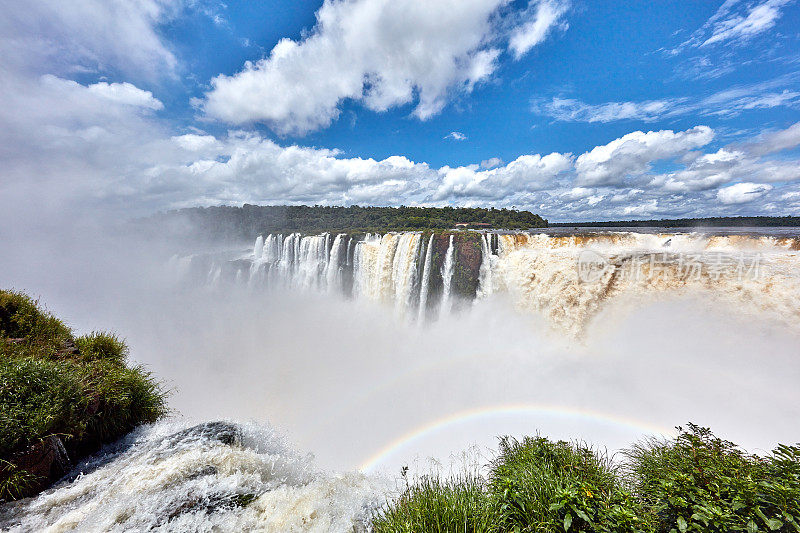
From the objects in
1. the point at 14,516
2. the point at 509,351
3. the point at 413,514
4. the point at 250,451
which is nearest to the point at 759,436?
the point at 509,351

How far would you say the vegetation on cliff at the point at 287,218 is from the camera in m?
65.6

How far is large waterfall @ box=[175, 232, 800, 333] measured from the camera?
37.1ft

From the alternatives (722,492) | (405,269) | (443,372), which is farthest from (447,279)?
(722,492)

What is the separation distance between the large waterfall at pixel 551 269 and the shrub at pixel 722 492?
34.4 feet

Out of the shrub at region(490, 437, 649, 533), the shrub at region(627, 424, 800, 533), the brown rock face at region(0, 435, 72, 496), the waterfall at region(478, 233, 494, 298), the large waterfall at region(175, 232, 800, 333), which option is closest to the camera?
the shrub at region(627, 424, 800, 533)

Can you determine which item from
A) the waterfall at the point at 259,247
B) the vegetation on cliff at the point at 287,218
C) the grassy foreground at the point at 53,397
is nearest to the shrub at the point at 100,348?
A: the grassy foreground at the point at 53,397

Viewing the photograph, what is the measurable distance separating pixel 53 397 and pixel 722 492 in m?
11.0

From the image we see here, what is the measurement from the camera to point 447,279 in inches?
790

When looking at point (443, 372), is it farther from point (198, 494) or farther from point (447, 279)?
point (198, 494)

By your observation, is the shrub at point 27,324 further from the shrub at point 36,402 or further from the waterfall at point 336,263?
the waterfall at point 336,263

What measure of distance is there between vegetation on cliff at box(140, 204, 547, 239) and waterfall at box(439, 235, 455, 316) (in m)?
40.6

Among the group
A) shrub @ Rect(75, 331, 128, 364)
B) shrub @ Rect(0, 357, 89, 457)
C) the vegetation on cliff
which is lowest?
shrub @ Rect(75, 331, 128, 364)

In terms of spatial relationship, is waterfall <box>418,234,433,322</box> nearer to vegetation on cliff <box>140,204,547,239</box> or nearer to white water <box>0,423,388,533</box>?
white water <box>0,423,388,533</box>

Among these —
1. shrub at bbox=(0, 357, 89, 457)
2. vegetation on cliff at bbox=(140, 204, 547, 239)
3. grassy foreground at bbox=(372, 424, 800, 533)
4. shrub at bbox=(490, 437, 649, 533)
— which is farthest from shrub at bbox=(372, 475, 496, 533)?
vegetation on cliff at bbox=(140, 204, 547, 239)
